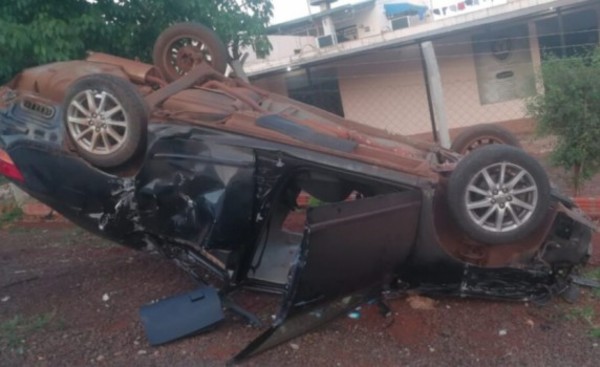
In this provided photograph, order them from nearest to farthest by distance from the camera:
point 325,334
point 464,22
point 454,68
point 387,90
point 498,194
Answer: point 498,194
point 325,334
point 464,22
point 454,68
point 387,90

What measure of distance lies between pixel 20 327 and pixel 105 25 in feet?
11.6

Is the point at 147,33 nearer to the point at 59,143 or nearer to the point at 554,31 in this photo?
the point at 59,143

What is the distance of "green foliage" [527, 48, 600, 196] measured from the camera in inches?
237

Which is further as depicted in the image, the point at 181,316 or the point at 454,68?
the point at 454,68

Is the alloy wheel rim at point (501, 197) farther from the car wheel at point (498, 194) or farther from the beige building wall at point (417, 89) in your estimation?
the beige building wall at point (417, 89)

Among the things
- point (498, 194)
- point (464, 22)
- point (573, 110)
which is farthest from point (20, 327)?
point (464, 22)

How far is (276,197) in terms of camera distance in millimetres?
4129

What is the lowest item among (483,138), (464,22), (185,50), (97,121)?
(483,138)

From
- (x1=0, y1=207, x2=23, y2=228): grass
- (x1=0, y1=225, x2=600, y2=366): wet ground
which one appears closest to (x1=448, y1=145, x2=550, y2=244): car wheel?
(x1=0, y1=225, x2=600, y2=366): wet ground

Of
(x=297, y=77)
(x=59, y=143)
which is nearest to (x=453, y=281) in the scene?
(x=59, y=143)

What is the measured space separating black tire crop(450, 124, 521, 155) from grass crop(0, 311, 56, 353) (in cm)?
346

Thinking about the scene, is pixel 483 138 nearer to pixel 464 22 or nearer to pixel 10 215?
pixel 10 215

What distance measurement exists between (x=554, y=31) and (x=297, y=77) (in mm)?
5677

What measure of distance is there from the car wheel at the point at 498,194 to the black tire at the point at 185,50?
2440 millimetres
